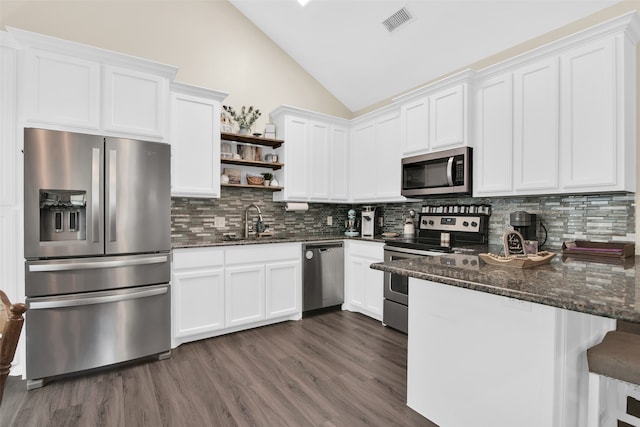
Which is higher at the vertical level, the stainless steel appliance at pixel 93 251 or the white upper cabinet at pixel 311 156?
the white upper cabinet at pixel 311 156

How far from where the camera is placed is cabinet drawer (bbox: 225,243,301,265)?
3.16 meters

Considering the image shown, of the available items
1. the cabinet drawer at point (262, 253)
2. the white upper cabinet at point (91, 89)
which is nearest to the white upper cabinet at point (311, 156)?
the cabinet drawer at point (262, 253)

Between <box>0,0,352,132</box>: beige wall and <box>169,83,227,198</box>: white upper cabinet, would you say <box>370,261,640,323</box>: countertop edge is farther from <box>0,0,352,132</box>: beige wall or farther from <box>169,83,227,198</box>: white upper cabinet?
<box>0,0,352,132</box>: beige wall

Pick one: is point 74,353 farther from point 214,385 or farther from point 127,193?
point 127,193

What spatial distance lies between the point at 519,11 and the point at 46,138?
3.85 m

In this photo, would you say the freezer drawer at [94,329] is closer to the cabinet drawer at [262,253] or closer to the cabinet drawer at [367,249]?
the cabinet drawer at [262,253]

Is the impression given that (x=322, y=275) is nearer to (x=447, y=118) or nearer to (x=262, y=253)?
(x=262, y=253)

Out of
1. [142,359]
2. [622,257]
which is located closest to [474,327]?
[622,257]

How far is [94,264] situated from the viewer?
94.5 inches

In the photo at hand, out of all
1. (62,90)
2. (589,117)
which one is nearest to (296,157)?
(62,90)

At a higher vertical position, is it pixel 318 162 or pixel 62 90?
pixel 62 90

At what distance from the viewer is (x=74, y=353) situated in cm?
234

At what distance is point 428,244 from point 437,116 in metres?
1.27

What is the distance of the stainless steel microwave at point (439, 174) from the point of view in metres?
2.97
